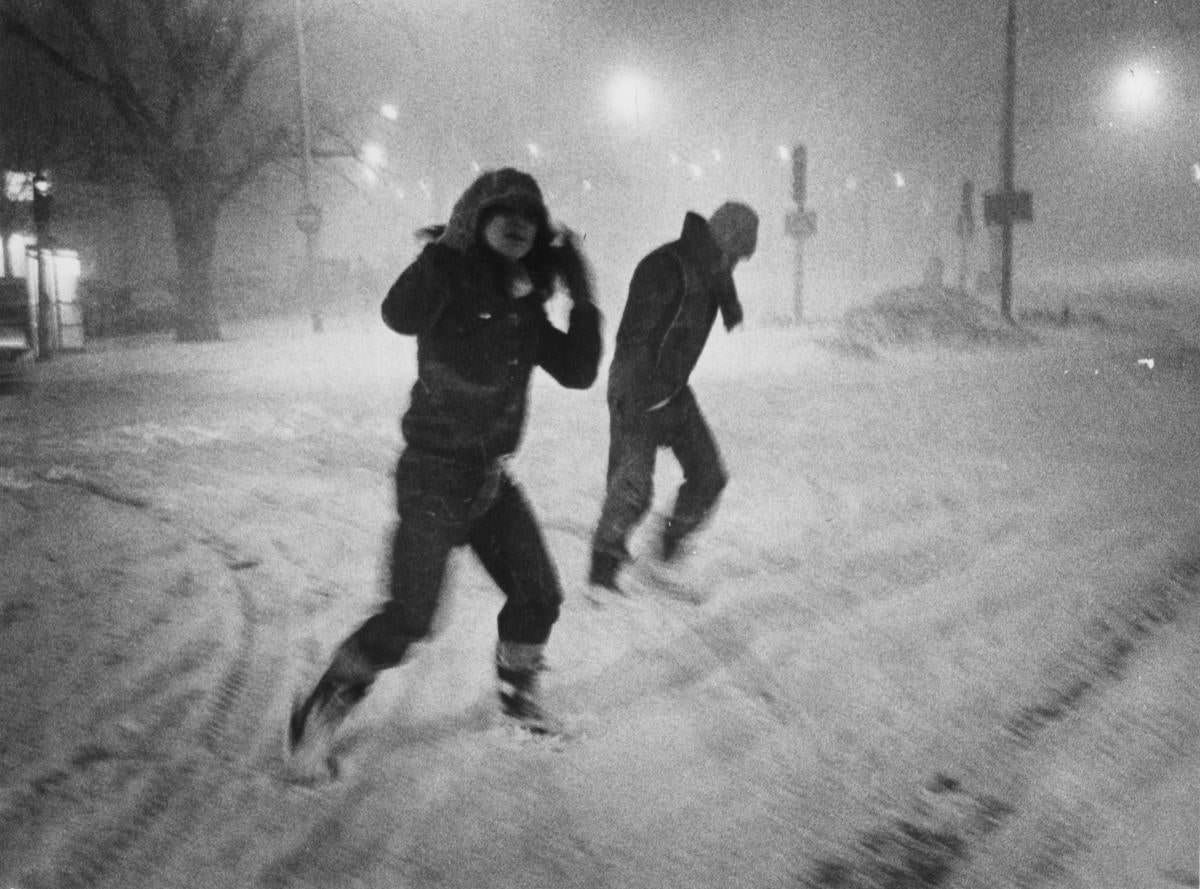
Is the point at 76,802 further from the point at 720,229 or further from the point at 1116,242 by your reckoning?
the point at 1116,242

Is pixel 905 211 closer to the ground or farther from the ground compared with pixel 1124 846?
farther from the ground

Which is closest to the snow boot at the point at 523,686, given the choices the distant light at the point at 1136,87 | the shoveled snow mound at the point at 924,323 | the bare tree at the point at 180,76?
the shoveled snow mound at the point at 924,323

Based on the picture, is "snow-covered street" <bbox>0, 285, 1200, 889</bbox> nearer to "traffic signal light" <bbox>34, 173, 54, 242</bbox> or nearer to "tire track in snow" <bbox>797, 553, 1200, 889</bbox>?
"tire track in snow" <bbox>797, 553, 1200, 889</bbox>

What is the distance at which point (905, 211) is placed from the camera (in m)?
84.2

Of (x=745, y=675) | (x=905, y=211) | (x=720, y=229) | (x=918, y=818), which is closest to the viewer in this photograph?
(x=918, y=818)

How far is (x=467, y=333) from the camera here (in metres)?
3.17

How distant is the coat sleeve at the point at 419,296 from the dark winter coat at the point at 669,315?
5.78 ft

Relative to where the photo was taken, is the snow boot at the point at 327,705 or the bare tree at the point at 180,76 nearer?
the snow boot at the point at 327,705

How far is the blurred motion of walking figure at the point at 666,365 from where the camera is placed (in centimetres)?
480

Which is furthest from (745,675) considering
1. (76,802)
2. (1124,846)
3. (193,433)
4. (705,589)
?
(193,433)

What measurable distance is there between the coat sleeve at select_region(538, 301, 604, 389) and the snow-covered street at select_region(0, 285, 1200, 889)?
1.13 m

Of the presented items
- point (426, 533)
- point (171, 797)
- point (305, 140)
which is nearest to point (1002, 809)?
point (426, 533)

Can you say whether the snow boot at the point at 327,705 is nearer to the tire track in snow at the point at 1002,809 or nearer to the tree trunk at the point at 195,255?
the tire track in snow at the point at 1002,809

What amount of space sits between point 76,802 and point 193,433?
773 centimetres
